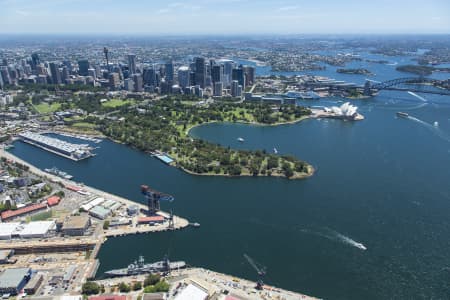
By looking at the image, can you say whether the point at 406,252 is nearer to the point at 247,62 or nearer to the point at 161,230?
the point at 161,230

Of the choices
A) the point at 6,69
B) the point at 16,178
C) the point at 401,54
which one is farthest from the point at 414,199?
the point at 401,54

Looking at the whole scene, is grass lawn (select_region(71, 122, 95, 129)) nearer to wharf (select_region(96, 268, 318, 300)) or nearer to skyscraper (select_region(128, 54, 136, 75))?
wharf (select_region(96, 268, 318, 300))

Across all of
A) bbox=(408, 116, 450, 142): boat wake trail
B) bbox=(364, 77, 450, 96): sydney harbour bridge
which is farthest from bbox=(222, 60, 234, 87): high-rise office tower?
bbox=(408, 116, 450, 142): boat wake trail

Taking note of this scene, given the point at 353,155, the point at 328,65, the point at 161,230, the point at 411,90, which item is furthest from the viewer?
the point at 328,65

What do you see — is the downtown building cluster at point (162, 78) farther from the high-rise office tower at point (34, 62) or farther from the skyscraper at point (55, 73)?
the high-rise office tower at point (34, 62)

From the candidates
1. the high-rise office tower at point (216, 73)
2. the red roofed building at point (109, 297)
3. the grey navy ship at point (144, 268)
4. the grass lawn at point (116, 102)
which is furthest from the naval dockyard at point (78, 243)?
the high-rise office tower at point (216, 73)
